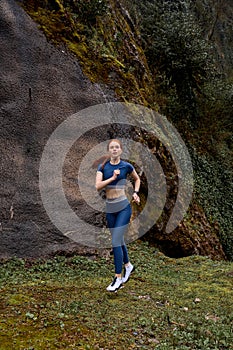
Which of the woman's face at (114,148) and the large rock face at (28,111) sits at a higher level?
the woman's face at (114,148)

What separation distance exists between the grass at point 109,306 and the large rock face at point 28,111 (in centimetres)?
54

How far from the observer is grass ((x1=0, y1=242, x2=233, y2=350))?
4.02m

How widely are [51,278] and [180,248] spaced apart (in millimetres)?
4638

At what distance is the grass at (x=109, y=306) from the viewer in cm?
402

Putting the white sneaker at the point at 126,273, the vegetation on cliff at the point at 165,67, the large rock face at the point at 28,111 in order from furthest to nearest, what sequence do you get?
the vegetation on cliff at the point at 165,67
the large rock face at the point at 28,111
the white sneaker at the point at 126,273

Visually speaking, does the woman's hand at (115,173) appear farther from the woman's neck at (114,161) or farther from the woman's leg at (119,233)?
the woman's leg at (119,233)

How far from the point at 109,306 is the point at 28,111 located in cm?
452

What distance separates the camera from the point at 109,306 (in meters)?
5.14

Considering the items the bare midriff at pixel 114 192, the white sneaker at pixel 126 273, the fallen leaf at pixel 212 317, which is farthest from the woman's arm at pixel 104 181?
the fallen leaf at pixel 212 317

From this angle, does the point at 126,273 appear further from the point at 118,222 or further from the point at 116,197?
the point at 116,197

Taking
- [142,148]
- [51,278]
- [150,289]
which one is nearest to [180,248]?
[142,148]

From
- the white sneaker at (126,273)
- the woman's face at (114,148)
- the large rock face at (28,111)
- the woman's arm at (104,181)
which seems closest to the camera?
the woman's arm at (104,181)

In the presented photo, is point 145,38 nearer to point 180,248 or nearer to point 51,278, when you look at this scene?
point 180,248

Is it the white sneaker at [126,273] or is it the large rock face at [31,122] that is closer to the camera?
the white sneaker at [126,273]
